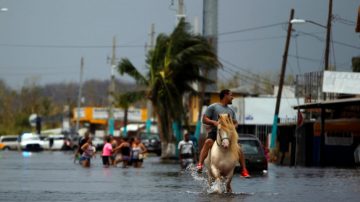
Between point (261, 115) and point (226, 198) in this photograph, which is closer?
point (226, 198)

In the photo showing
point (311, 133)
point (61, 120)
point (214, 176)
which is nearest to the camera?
point (214, 176)

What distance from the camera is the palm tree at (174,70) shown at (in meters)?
58.5

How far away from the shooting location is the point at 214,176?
18.0 m

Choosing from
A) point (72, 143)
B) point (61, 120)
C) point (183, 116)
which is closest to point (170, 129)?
point (183, 116)

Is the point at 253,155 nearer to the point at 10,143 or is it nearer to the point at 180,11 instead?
the point at 180,11

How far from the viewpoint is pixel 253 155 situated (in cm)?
3488

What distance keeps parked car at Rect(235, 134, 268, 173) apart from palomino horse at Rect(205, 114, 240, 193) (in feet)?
53.8

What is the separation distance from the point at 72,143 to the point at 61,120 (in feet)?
171

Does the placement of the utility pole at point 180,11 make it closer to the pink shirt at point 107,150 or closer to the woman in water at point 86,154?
the pink shirt at point 107,150

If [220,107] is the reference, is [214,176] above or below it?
below

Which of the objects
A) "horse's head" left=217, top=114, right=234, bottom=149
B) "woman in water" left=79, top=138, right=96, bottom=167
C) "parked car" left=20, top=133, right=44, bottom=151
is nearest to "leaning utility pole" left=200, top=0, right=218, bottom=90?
"woman in water" left=79, top=138, right=96, bottom=167

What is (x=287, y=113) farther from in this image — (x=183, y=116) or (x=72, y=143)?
(x=72, y=143)

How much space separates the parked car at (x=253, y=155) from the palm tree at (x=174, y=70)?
2245cm

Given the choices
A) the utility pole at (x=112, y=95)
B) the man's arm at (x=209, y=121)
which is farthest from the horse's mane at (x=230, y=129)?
the utility pole at (x=112, y=95)
